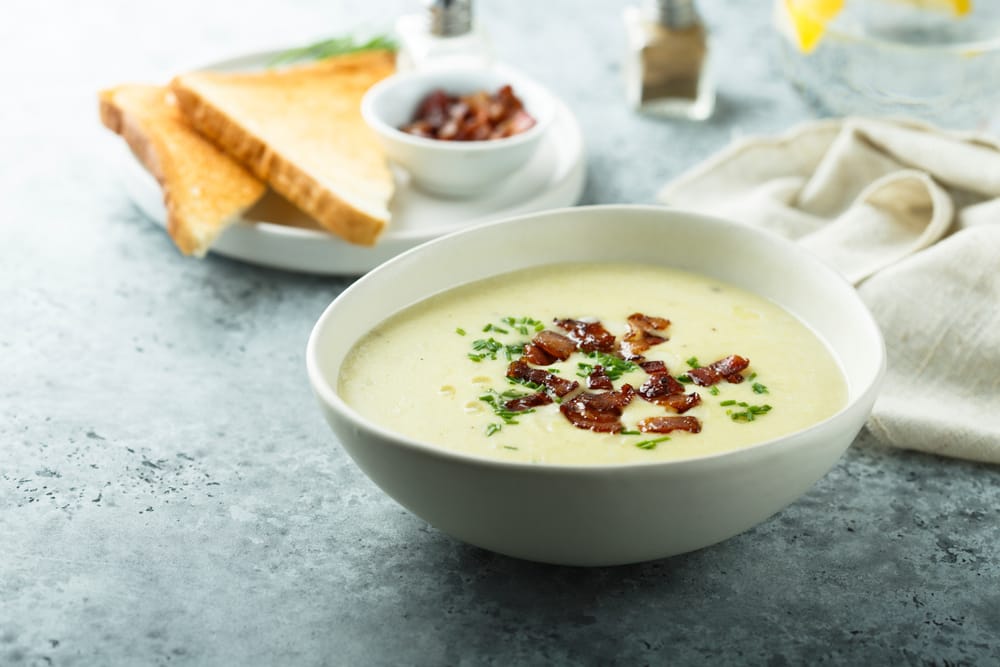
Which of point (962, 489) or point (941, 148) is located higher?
point (941, 148)

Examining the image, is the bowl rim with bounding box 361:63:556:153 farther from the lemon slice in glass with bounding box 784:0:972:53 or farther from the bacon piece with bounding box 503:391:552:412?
the bacon piece with bounding box 503:391:552:412

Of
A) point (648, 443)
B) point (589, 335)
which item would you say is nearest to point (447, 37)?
point (589, 335)

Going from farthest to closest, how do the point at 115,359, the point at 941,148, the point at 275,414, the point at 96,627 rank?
the point at 941,148
the point at 115,359
the point at 275,414
the point at 96,627

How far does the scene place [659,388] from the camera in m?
1.89

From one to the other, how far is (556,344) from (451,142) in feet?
3.43

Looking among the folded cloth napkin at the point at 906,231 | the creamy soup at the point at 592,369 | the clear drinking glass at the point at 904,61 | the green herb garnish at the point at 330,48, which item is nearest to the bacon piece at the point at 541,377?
the creamy soup at the point at 592,369

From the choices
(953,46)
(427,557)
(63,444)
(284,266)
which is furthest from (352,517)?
(953,46)

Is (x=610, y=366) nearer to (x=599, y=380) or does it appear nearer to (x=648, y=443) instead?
(x=599, y=380)

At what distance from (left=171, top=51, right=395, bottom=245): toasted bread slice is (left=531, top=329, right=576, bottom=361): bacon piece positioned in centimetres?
76

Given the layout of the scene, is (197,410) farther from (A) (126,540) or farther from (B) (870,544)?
(B) (870,544)

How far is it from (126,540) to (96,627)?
197 millimetres

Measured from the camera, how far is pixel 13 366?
2.41m

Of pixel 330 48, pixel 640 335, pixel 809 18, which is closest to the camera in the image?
pixel 640 335

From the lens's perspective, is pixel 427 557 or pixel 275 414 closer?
pixel 427 557
